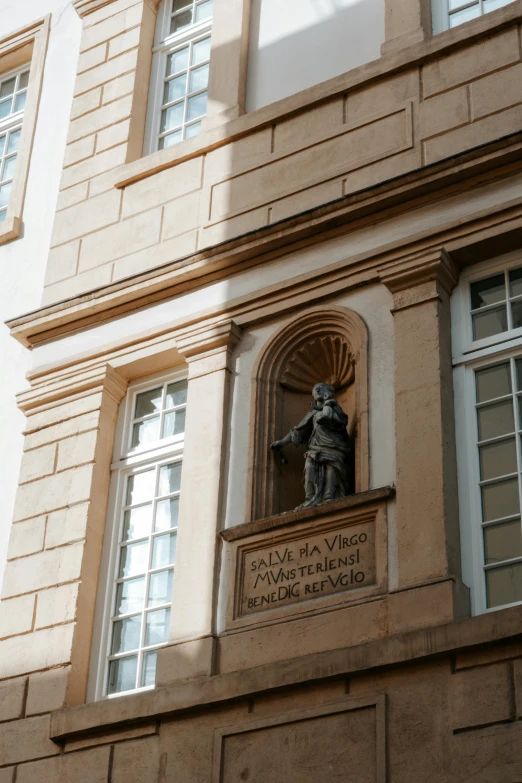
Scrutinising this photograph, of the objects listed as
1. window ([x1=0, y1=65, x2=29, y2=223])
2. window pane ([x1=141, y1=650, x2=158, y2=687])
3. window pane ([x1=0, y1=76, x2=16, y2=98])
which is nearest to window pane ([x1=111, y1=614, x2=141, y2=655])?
window pane ([x1=141, y1=650, x2=158, y2=687])

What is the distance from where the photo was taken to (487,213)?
9750 millimetres

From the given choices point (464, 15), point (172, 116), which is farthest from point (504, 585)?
point (172, 116)

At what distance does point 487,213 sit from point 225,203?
7.88 feet

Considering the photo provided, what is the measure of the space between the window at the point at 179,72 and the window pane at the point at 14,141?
164cm

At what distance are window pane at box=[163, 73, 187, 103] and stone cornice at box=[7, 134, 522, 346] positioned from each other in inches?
93.1

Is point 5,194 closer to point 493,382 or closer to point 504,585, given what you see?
point 493,382

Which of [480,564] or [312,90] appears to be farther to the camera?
[312,90]

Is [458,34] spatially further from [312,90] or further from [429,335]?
[429,335]

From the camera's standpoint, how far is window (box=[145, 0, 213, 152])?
494 inches

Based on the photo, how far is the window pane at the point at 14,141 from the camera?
1381 centimetres

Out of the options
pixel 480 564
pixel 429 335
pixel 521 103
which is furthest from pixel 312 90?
pixel 480 564

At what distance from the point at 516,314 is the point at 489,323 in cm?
20

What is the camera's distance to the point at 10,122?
46.0 feet

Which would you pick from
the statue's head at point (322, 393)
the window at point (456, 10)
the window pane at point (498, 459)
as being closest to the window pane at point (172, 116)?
the window at point (456, 10)
